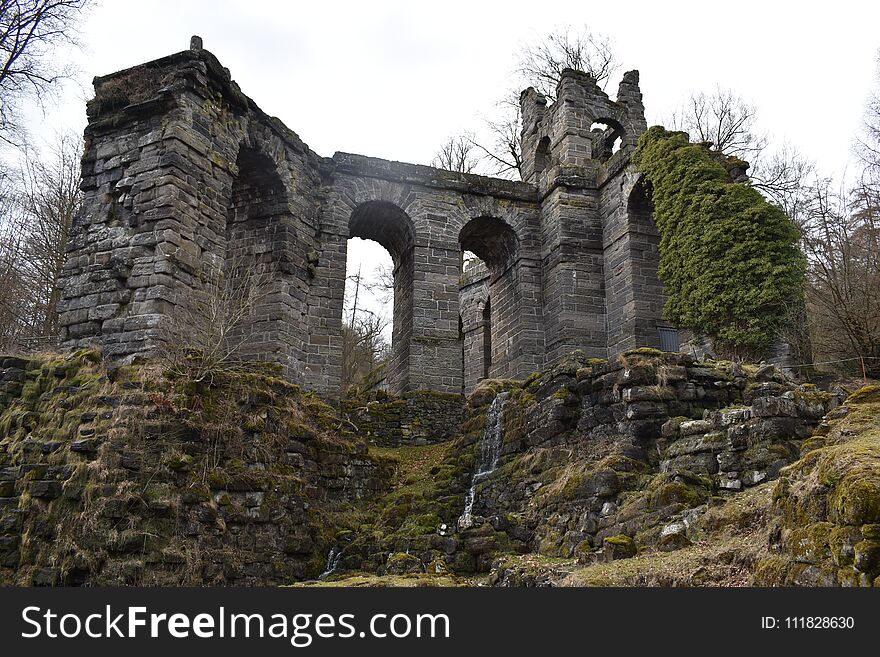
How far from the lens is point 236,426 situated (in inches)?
385

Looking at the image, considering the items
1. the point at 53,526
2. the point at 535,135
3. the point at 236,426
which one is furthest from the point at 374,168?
the point at 53,526

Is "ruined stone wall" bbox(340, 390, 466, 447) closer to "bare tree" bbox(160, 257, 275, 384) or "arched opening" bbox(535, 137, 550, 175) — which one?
"bare tree" bbox(160, 257, 275, 384)

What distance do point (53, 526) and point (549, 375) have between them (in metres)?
7.08

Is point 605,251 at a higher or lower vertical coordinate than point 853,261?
higher

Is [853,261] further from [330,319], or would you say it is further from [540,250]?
[330,319]

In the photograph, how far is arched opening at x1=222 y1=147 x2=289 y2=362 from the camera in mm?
15398

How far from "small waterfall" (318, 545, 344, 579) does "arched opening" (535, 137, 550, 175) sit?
1503 cm

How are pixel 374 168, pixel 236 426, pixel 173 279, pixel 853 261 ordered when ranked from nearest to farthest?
pixel 236 426 → pixel 173 279 → pixel 853 261 → pixel 374 168

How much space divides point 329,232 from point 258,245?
1.93m

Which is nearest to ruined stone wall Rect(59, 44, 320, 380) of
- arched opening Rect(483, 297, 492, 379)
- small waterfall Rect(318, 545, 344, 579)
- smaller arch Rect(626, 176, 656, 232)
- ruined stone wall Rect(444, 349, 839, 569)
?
small waterfall Rect(318, 545, 344, 579)

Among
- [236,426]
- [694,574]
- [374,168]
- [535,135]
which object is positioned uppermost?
[535,135]

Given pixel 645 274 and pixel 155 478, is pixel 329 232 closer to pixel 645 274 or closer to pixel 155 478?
pixel 645 274

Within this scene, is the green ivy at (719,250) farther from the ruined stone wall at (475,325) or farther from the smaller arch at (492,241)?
the ruined stone wall at (475,325)

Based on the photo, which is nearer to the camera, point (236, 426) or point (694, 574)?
point (694, 574)
